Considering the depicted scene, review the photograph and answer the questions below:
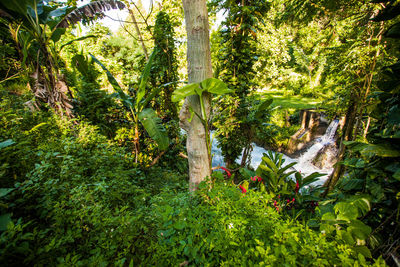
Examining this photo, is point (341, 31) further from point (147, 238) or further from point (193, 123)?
point (147, 238)

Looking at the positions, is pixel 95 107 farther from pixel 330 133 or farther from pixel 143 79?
pixel 330 133

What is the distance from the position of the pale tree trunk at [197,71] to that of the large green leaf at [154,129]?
0.89 meters

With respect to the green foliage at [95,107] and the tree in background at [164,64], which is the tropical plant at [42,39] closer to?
the green foliage at [95,107]

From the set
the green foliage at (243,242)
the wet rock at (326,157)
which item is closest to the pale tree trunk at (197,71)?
the green foliage at (243,242)

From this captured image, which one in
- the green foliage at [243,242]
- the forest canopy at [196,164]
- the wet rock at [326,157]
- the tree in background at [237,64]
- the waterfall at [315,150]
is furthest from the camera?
the waterfall at [315,150]

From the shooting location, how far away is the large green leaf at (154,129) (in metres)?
2.93

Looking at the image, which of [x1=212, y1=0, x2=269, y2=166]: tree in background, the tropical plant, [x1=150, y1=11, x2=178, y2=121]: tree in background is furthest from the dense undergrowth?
[x1=150, y1=11, x2=178, y2=121]: tree in background

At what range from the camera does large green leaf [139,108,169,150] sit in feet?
9.62

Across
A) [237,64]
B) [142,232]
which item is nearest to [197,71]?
[142,232]

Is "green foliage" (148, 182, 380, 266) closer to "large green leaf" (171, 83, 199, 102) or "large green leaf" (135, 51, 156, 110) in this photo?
"large green leaf" (171, 83, 199, 102)

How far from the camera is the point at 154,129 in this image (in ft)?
9.77

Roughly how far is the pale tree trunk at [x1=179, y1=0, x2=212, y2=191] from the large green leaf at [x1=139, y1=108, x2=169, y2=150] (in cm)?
89

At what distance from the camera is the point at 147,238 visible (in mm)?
1182

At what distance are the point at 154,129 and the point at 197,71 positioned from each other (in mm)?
1479
